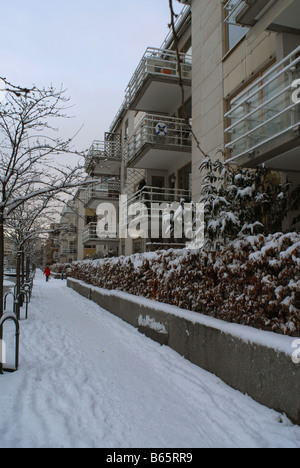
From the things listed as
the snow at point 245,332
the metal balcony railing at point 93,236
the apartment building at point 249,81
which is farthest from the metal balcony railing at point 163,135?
the metal balcony railing at point 93,236

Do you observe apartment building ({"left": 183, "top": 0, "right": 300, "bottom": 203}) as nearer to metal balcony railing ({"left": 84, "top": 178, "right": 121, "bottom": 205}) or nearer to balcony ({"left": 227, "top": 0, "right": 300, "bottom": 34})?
balcony ({"left": 227, "top": 0, "right": 300, "bottom": 34})

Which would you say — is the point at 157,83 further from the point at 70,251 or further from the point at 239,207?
the point at 70,251

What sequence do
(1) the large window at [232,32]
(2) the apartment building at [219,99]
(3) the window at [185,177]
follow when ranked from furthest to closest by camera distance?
(3) the window at [185,177] → (1) the large window at [232,32] → (2) the apartment building at [219,99]

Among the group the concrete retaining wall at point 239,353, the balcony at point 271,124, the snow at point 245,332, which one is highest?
the balcony at point 271,124

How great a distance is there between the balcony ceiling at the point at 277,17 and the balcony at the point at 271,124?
76 cm

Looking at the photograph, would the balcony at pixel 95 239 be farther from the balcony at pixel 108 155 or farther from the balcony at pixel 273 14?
the balcony at pixel 273 14

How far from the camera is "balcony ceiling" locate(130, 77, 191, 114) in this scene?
14969 mm

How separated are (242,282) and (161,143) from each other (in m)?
11.3

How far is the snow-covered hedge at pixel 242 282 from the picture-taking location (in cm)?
373

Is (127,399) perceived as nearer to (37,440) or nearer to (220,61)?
(37,440)

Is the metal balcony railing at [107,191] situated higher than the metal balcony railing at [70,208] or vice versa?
the metal balcony railing at [107,191]

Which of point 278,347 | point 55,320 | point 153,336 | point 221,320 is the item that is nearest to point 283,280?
point 278,347

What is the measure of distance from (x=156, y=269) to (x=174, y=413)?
4.13 meters

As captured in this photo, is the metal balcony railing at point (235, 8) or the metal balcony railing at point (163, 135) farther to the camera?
the metal balcony railing at point (163, 135)
